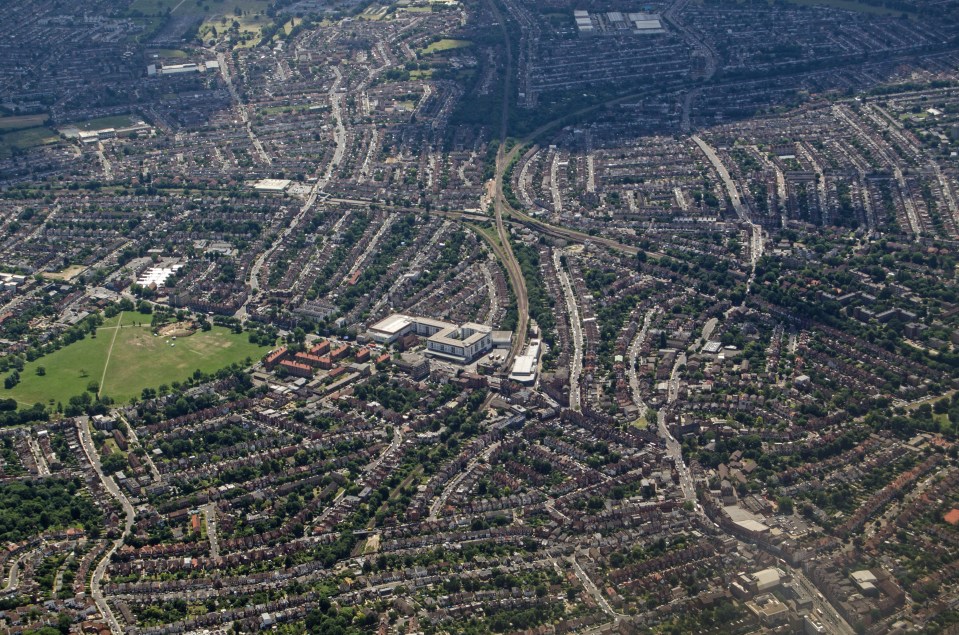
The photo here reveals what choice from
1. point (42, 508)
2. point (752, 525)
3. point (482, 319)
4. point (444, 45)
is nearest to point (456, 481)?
point (752, 525)

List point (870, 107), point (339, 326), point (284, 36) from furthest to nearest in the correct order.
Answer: point (284, 36), point (870, 107), point (339, 326)

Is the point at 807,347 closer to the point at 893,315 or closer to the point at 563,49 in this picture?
the point at 893,315

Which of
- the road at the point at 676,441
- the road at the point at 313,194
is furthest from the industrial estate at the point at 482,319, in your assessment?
the road at the point at 313,194

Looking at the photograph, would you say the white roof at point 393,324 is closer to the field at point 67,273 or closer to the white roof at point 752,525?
the field at point 67,273

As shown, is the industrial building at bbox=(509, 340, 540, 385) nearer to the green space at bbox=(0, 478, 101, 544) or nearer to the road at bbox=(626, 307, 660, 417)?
the road at bbox=(626, 307, 660, 417)

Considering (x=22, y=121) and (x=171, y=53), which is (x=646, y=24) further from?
(x=22, y=121)

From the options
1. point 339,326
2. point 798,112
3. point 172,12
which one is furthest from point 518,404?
point 172,12
